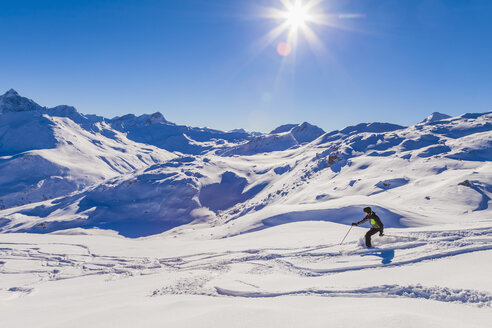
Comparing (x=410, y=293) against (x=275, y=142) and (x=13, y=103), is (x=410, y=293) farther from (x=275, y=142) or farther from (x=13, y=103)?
(x=13, y=103)

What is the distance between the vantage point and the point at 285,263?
8555 mm

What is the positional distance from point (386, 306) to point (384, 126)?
75.5 m

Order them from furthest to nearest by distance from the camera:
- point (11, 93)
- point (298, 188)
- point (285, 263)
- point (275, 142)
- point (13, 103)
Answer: point (11, 93) → point (13, 103) → point (275, 142) → point (298, 188) → point (285, 263)

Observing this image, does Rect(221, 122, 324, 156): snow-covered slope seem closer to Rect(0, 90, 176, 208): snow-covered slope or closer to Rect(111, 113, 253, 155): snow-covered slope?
Rect(0, 90, 176, 208): snow-covered slope

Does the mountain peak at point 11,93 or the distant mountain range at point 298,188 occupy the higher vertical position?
the mountain peak at point 11,93

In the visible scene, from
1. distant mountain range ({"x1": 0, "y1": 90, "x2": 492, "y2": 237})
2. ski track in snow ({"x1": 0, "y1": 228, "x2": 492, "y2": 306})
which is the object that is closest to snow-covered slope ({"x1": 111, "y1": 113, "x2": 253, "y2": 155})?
distant mountain range ({"x1": 0, "y1": 90, "x2": 492, "y2": 237})

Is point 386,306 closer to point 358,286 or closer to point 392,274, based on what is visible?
point 358,286

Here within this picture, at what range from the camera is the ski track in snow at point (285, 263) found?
546cm

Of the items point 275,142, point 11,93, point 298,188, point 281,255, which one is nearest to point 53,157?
point 275,142

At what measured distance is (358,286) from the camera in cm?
566

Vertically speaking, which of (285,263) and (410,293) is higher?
(285,263)

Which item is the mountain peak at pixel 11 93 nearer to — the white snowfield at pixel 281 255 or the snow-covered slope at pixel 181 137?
the snow-covered slope at pixel 181 137

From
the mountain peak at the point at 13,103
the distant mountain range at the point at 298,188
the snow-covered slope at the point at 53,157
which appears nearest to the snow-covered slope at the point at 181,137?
the snow-covered slope at the point at 53,157

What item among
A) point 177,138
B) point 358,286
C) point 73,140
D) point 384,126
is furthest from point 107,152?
point 358,286
